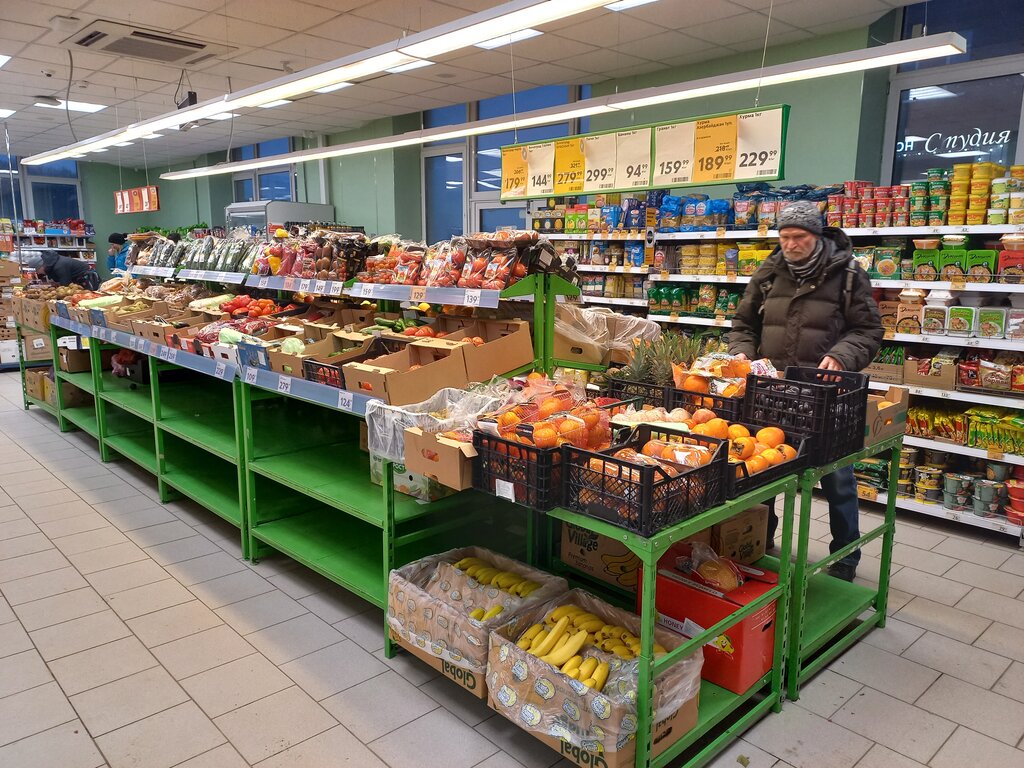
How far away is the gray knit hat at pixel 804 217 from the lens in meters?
3.32

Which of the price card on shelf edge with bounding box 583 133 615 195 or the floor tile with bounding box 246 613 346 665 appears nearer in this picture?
the floor tile with bounding box 246 613 346 665

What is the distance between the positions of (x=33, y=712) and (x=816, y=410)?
3.08m

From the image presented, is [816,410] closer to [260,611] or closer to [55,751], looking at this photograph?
[260,611]

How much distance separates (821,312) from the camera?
3494 mm

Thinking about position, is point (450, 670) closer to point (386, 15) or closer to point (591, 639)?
point (591, 639)

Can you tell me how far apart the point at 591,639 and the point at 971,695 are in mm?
1628

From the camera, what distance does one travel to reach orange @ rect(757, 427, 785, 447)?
8.16 feet

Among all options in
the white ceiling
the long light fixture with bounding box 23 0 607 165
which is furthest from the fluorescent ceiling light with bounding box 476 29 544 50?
the long light fixture with bounding box 23 0 607 165

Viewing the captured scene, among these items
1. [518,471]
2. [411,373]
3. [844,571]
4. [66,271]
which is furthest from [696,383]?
[66,271]

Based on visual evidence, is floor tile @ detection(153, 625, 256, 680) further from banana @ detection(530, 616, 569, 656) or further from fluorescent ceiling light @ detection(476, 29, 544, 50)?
fluorescent ceiling light @ detection(476, 29, 544, 50)

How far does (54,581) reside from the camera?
3787mm

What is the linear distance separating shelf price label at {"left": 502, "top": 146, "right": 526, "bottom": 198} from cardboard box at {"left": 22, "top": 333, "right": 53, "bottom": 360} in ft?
17.3

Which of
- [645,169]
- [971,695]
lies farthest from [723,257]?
[971,695]

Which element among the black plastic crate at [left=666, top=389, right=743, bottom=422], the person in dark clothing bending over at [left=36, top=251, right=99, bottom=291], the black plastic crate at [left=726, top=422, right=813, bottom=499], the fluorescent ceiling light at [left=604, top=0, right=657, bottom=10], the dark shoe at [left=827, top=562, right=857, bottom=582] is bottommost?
the dark shoe at [left=827, top=562, right=857, bottom=582]
